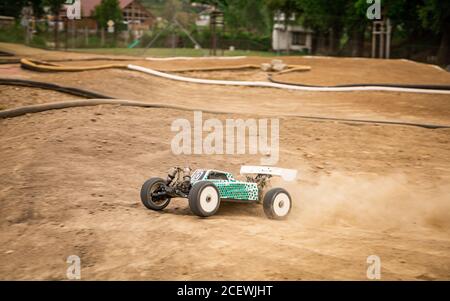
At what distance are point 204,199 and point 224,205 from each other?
1.40 metres

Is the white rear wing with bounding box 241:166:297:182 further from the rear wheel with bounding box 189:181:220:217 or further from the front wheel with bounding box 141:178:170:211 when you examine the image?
the front wheel with bounding box 141:178:170:211

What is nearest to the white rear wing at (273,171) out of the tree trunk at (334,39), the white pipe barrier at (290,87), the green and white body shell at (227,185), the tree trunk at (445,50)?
the green and white body shell at (227,185)

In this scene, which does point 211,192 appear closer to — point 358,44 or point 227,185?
point 227,185

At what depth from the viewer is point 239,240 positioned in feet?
24.4

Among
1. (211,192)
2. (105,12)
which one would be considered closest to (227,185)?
(211,192)

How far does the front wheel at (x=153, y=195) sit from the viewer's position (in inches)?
358

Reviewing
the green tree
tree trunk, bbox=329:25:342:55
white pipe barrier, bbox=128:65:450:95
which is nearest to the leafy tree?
the green tree

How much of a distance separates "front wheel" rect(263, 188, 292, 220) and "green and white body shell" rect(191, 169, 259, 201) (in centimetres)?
33

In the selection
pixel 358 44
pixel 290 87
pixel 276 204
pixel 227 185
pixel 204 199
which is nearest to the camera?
pixel 204 199

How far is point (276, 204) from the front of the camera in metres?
9.26

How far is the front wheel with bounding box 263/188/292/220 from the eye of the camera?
9156mm

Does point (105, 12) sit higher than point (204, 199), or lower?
higher

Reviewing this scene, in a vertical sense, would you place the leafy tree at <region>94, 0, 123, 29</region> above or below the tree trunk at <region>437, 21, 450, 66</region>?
above

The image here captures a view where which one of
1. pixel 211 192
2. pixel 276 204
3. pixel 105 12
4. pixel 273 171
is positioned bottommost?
pixel 276 204
